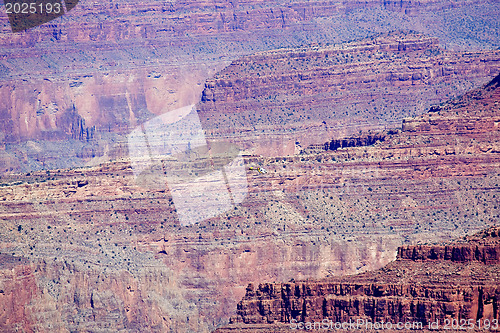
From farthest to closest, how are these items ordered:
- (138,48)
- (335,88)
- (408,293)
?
1. (138,48)
2. (335,88)
3. (408,293)

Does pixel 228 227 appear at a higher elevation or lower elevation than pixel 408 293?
higher

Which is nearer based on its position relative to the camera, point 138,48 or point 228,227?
point 228,227

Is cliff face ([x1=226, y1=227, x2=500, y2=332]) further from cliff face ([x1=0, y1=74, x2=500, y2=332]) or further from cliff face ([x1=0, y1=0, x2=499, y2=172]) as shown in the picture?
cliff face ([x1=0, y1=0, x2=499, y2=172])

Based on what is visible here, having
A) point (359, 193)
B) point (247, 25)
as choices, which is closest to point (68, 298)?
point (359, 193)

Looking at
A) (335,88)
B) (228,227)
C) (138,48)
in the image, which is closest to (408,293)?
(228,227)

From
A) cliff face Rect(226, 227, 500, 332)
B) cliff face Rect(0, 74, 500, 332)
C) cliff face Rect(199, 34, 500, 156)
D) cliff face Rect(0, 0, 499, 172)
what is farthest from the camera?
cliff face Rect(0, 0, 499, 172)

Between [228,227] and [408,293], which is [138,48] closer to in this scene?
[228,227]

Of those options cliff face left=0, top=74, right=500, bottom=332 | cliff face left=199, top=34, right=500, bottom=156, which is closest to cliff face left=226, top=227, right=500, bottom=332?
cliff face left=0, top=74, right=500, bottom=332

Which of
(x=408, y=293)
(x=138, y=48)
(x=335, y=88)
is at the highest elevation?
(x=138, y=48)

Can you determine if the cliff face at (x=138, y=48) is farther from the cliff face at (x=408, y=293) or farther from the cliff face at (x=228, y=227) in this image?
the cliff face at (x=408, y=293)
